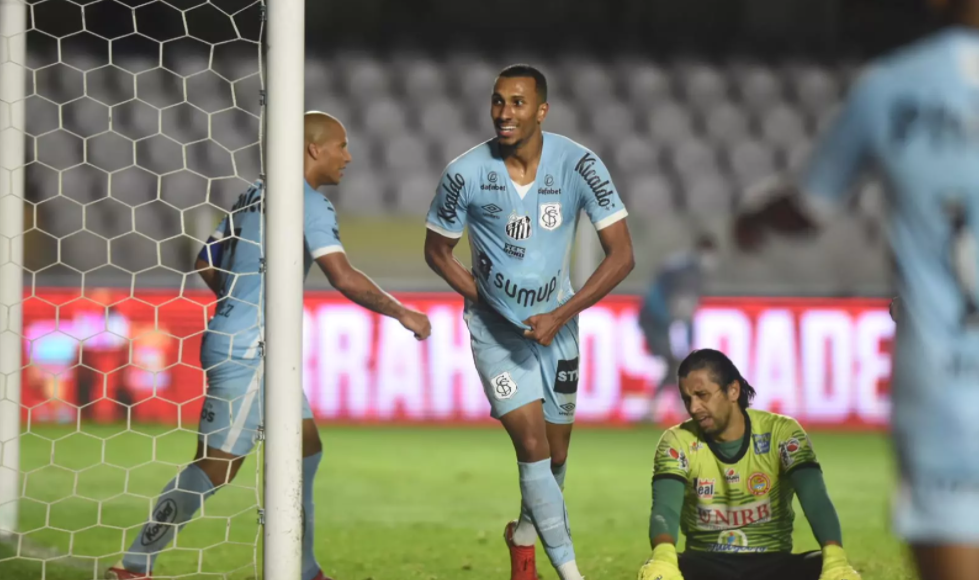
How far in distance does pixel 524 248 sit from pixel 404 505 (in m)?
2.89

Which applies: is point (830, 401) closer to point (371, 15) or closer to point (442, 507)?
point (442, 507)

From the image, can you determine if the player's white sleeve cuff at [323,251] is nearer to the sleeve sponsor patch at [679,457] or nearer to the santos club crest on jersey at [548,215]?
the santos club crest on jersey at [548,215]

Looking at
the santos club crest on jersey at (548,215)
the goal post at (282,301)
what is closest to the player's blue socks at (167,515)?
the goal post at (282,301)

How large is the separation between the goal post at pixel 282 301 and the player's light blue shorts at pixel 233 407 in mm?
358

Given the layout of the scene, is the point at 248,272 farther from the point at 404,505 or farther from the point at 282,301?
the point at 404,505

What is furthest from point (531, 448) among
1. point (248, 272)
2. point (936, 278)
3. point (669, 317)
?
point (669, 317)

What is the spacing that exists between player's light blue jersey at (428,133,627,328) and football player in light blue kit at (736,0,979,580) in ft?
7.49

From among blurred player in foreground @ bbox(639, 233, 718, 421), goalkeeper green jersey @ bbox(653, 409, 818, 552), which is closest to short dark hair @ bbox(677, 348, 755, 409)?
goalkeeper green jersey @ bbox(653, 409, 818, 552)

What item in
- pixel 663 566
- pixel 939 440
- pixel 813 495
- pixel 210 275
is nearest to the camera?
pixel 939 440

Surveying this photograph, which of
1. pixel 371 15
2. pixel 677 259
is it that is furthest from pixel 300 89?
pixel 371 15

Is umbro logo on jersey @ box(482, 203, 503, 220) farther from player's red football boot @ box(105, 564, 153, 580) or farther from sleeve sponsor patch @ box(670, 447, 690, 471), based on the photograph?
player's red football boot @ box(105, 564, 153, 580)

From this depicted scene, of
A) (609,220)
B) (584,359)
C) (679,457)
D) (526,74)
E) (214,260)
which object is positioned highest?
(526,74)

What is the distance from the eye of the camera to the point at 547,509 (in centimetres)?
441

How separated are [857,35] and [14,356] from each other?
11698 mm
